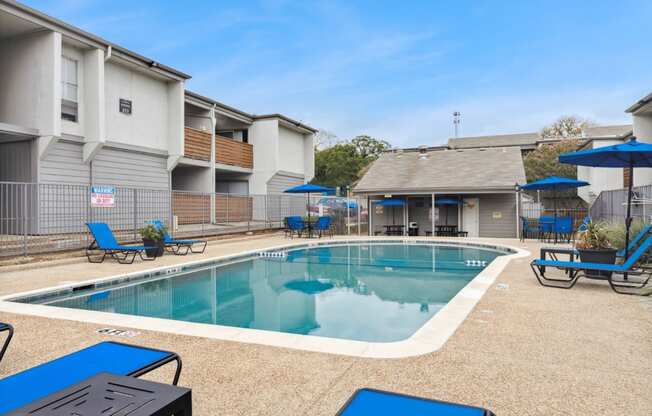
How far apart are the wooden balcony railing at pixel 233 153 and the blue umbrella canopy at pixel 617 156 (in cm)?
1513

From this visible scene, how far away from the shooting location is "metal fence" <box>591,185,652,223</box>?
11.8 meters

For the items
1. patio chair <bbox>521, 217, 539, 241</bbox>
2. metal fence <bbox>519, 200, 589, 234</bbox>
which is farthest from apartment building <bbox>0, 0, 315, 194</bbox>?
metal fence <bbox>519, 200, 589, 234</bbox>

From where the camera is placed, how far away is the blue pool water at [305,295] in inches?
237

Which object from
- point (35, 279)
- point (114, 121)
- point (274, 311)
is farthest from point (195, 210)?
point (274, 311)

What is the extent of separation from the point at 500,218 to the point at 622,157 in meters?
12.9

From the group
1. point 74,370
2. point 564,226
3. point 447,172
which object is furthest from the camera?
point 447,172

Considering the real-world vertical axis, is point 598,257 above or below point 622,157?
below

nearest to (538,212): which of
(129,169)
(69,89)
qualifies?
(129,169)

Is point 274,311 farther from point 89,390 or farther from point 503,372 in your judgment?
point 89,390

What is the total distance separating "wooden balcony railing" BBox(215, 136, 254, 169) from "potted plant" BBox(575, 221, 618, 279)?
51.7 feet

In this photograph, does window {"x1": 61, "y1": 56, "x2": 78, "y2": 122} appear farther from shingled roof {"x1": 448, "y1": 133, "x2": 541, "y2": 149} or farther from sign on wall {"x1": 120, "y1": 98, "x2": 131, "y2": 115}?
shingled roof {"x1": 448, "y1": 133, "x2": 541, "y2": 149}

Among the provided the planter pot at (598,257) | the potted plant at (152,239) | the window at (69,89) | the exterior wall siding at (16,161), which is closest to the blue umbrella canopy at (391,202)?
the potted plant at (152,239)

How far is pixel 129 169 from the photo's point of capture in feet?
50.1

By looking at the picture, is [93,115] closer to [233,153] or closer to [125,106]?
[125,106]
